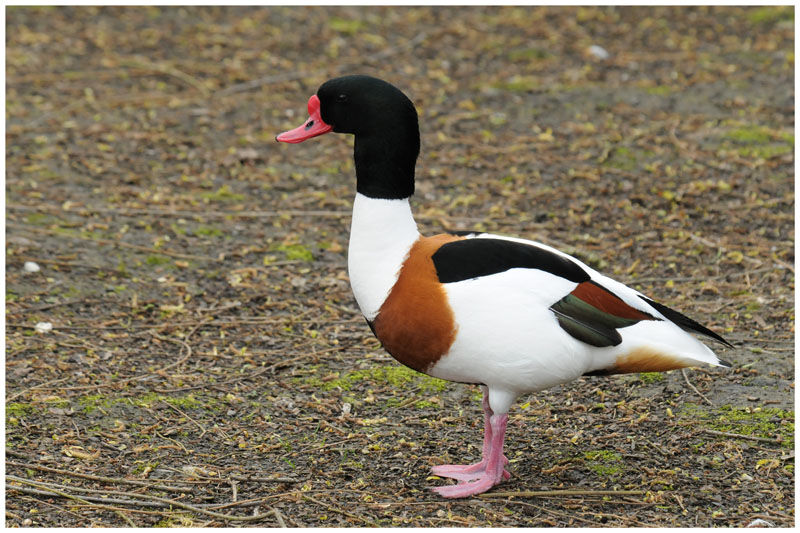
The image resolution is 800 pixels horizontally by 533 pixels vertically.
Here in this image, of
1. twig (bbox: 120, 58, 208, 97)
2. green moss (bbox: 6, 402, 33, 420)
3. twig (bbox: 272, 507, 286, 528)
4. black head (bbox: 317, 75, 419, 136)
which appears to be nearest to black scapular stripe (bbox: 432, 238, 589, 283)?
black head (bbox: 317, 75, 419, 136)

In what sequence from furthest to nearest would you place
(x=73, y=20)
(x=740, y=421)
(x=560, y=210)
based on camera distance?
1. (x=73, y=20)
2. (x=560, y=210)
3. (x=740, y=421)

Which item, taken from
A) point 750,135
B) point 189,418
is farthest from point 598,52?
point 189,418

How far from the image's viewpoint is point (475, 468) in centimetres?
404

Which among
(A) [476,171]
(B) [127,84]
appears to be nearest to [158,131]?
(B) [127,84]

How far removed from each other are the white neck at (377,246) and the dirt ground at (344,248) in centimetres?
77

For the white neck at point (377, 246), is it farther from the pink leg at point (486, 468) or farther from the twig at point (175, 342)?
the twig at point (175, 342)

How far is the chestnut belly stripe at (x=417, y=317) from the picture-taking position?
3662mm

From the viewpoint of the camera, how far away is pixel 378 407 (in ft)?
15.1

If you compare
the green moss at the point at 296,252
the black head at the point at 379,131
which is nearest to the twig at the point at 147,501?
the black head at the point at 379,131

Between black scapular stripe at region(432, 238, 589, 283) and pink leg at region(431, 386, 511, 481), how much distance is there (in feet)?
1.92

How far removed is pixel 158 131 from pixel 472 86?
109 inches

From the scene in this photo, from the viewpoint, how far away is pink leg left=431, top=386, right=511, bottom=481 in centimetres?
400

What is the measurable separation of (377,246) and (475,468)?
991 mm

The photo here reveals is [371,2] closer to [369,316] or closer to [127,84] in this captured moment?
[127,84]
